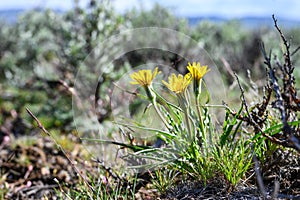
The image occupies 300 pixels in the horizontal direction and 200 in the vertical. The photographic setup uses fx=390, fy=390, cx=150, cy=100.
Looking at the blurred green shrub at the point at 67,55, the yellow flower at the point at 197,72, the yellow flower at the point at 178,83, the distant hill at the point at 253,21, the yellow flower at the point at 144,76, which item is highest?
the distant hill at the point at 253,21

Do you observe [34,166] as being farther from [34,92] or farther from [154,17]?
[154,17]

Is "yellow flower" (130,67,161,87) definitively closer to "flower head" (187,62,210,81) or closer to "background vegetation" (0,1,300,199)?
"flower head" (187,62,210,81)

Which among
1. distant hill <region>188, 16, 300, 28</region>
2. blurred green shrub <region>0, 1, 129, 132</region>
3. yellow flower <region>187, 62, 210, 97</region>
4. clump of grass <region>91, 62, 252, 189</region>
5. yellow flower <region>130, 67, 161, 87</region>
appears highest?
distant hill <region>188, 16, 300, 28</region>

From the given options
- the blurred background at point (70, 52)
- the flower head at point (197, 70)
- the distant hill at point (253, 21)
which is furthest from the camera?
the distant hill at point (253, 21)

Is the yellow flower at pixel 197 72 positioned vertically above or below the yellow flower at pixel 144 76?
below

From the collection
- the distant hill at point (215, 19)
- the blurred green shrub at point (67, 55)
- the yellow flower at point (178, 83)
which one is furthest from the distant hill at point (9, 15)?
the yellow flower at point (178, 83)

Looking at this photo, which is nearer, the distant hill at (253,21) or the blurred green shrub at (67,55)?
the blurred green shrub at (67,55)

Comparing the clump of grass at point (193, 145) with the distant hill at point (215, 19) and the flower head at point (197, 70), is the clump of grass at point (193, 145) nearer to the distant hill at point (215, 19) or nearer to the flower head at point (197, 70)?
the flower head at point (197, 70)

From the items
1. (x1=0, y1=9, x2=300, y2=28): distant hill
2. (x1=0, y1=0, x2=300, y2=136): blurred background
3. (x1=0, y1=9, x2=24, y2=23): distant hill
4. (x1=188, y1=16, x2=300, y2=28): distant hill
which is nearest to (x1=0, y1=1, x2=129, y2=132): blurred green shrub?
(x1=0, y1=0, x2=300, y2=136): blurred background

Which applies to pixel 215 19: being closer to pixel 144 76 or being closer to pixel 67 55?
pixel 67 55

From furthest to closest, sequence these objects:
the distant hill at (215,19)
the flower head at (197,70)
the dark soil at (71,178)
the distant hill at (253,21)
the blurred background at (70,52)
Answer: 1. the distant hill at (215,19)
2. the distant hill at (253,21)
3. the blurred background at (70,52)
4. the dark soil at (71,178)
5. the flower head at (197,70)

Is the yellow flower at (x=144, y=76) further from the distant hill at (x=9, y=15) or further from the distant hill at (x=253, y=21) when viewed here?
the distant hill at (x=9, y=15)

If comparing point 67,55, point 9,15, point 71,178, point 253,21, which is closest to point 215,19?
point 253,21

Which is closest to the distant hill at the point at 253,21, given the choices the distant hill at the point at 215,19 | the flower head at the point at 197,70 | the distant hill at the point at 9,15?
the distant hill at the point at 215,19
